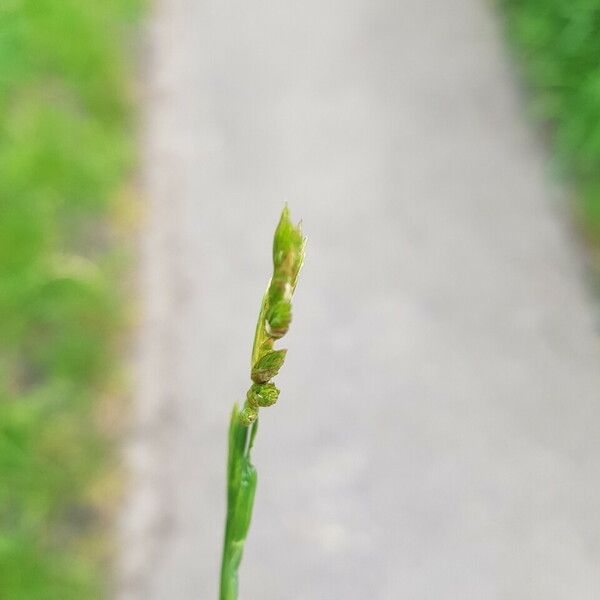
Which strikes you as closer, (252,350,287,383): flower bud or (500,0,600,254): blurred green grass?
(252,350,287,383): flower bud

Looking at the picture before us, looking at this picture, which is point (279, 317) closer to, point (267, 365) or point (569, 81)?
point (267, 365)

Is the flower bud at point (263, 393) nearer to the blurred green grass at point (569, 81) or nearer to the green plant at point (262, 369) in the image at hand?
the green plant at point (262, 369)

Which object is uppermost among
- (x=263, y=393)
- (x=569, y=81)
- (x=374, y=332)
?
(x=569, y=81)

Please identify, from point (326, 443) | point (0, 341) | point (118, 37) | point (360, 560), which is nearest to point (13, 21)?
point (0, 341)

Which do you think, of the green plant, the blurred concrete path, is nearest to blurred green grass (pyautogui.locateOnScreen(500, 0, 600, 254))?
the blurred concrete path

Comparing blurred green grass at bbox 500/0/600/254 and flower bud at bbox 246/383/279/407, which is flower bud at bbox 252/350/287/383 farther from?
blurred green grass at bbox 500/0/600/254

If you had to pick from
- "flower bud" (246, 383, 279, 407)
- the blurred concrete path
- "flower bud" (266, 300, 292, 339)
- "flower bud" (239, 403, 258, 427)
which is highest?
the blurred concrete path

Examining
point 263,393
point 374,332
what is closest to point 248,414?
point 263,393
